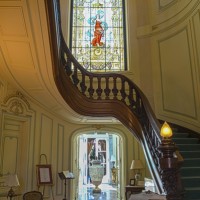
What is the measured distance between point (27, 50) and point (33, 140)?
341cm

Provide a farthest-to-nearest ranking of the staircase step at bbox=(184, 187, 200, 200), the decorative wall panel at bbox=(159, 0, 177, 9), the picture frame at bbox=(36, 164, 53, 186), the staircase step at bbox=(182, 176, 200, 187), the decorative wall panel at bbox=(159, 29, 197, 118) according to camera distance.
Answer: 1. the decorative wall panel at bbox=(159, 0, 177, 9)
2. the picture frame at bbox=(36, 164, 53, 186)
3. the decorative wall panel at bbox=(159, 29, 197, 118)
4. the staircase step at bbox=(182, 176, 200, 187)
5. the staircase step at bbox=(184, 187, 200, 200)

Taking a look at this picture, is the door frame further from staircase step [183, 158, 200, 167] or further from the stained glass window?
staircase step [183, 158, 200, 167]

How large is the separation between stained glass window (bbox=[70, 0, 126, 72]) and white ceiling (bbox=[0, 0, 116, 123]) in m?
2.55

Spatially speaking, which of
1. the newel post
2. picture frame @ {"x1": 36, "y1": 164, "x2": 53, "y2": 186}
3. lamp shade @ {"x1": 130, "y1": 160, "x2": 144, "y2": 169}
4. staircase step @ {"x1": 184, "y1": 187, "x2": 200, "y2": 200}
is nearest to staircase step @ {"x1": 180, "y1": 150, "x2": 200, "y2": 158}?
staircase step @ {"x1": 184, "y1": 187, "x2": 200, "y2": 200}

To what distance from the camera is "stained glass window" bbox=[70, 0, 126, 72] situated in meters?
9.35

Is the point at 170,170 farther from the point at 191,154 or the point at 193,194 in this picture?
the point at 191,154

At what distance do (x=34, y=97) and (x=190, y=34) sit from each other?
170 inches

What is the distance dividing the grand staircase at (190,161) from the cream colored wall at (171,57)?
479 mm

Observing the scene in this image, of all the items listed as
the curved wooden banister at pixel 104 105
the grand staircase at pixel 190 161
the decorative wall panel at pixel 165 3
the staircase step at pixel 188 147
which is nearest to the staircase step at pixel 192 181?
the grand staircase at pixel 190 161

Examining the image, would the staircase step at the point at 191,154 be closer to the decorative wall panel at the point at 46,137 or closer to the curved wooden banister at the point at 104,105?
the curved wooden banister at the point at 104,105

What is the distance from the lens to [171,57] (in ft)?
26.1

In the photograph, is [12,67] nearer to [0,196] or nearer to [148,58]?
[0,196]

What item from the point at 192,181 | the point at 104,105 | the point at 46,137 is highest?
the point at 104,105

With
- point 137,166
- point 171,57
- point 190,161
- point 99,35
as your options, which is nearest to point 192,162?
point 190,161
